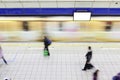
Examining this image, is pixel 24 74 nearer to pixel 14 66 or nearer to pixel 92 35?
pixel 14 66

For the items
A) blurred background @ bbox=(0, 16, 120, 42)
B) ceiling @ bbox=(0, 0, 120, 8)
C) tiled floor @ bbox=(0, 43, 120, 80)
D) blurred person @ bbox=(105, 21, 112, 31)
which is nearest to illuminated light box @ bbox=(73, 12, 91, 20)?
ceiling @ bbox=(0, 0, 120, 8)

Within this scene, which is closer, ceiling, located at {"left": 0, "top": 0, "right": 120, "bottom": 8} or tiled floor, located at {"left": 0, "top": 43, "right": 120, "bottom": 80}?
tiled floor, located at {"left": 0, "top": 43, "right": 120, "bottom": 80}

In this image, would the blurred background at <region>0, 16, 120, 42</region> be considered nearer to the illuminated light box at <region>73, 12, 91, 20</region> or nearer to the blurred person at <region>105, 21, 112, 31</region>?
the blurred person at <region>105, 21, 112, 31</region>

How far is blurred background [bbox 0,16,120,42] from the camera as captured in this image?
1169 centimetres

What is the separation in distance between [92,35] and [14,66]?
14.5ft

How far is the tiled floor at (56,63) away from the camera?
9039mm

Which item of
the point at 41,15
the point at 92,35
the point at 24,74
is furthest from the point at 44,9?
→ the point at 24,74

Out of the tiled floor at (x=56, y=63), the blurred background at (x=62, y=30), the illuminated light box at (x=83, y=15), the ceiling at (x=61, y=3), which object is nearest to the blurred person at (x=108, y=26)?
the blurred background at (x=62, y=30)

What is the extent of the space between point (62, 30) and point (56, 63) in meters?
2.40

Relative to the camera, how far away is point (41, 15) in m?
11.5

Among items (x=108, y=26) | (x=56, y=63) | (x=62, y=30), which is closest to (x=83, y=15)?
(x=62, y=30)

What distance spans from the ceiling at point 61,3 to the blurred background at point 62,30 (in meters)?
0.82

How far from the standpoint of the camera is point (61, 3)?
434 inches

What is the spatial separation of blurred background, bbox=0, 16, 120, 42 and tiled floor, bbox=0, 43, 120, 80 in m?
0.56
